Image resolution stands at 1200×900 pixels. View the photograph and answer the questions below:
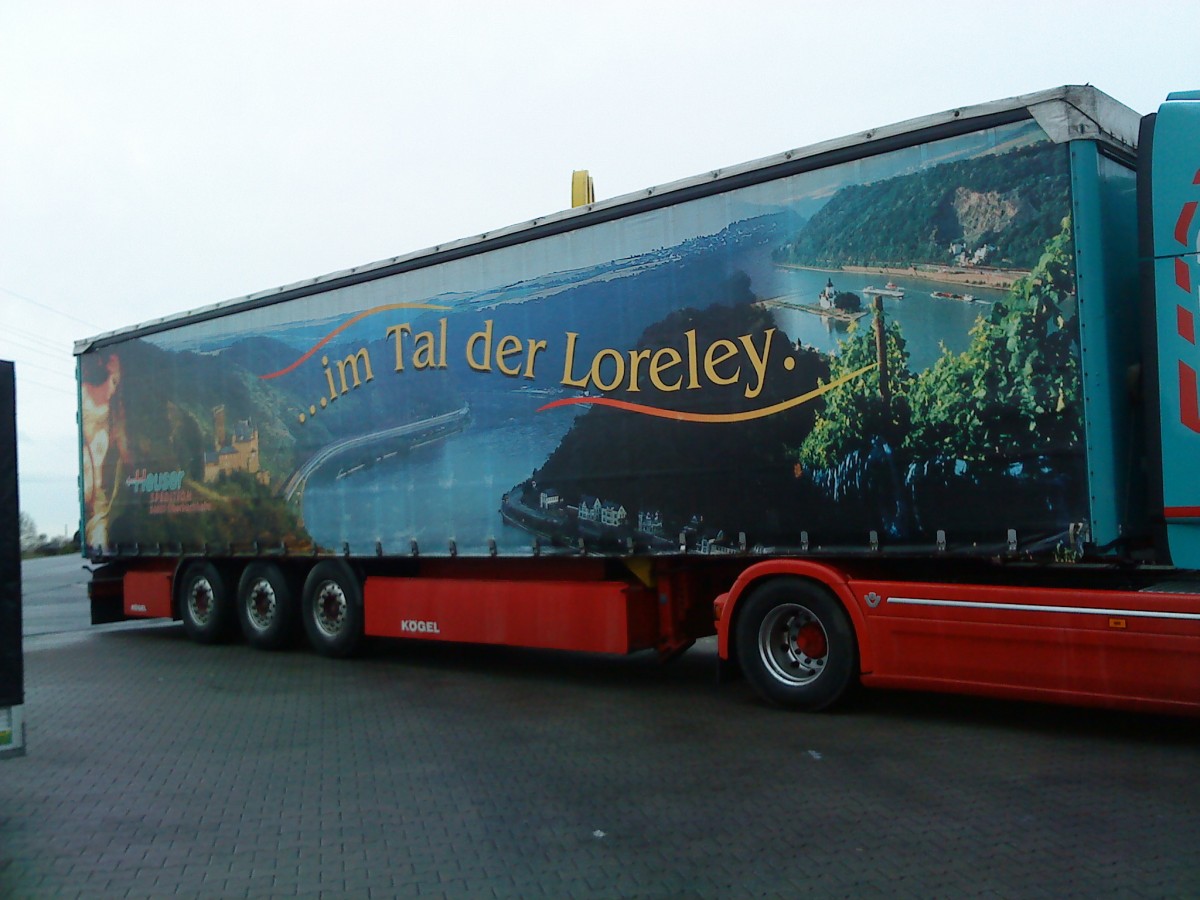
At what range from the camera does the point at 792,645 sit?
8.55 m

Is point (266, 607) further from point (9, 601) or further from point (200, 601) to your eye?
point (9, 601)

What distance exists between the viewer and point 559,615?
399 inches

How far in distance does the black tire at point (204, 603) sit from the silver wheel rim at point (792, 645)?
792 centimetres

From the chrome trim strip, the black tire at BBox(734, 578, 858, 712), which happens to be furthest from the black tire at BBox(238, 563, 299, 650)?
the chrome trim strip

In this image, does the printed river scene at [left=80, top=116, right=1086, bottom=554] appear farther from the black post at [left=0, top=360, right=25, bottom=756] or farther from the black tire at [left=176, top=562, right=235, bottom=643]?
the black post at [left=0, top=360, right=25, bottom=756]

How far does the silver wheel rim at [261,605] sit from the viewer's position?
520 inches

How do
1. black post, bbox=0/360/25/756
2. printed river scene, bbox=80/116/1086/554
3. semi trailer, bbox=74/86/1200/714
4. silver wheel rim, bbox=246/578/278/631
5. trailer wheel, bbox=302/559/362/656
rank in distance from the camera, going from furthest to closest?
silver wheel rim, bbox=246/578/278/631 < trailer wheel, bbox=302/559/362/656 < printed river scene, bbox=80/116/1086/554 < semi trailer, bbox=74/86/1200/714 < black post, bbox=0/360/25/756

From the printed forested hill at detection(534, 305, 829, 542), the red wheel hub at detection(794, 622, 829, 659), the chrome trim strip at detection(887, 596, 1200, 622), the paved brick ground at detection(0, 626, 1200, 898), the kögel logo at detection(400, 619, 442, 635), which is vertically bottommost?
the paved brick ground at detection(0, 626, 1200, 898)

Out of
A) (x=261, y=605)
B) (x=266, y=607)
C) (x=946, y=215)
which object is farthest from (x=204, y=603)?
(x=946, y=215)

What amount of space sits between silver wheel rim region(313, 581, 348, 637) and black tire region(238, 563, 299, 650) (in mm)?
607

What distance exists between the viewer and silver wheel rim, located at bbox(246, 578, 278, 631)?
13195 millimetres

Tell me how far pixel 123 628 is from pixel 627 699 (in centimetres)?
1090

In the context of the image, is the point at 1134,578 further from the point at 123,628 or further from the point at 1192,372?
the point at 123,628

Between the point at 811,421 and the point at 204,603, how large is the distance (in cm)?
922
